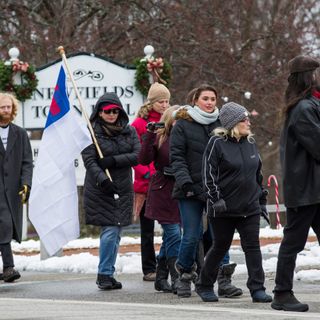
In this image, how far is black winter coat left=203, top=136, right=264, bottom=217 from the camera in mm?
9758

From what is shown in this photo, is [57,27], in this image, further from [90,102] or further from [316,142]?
[316,142]

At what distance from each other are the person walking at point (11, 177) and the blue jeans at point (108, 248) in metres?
1.23

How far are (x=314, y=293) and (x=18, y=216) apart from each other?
3503mm

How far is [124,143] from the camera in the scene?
38.1ft

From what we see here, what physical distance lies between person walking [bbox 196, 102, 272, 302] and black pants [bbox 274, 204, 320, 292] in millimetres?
474

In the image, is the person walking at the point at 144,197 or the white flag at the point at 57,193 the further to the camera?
the white flag at the point at 57,193

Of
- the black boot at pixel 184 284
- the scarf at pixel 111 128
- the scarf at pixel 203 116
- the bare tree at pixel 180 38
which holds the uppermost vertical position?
the bare tree at pixel 180 38

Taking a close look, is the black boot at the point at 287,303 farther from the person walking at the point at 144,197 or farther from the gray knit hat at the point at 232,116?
the person walking at the point at 144,197

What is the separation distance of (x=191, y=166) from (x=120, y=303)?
4.36 ft

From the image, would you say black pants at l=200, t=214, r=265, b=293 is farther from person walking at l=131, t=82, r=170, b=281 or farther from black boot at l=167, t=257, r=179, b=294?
person walking at l=131, t=82, r=170, b=281

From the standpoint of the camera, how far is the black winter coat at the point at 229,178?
32.0ft

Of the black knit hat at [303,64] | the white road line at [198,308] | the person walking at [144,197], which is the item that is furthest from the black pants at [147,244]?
the black knit hat at [303,64]

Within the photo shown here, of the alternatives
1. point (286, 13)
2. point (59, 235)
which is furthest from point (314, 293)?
point (286, 13)

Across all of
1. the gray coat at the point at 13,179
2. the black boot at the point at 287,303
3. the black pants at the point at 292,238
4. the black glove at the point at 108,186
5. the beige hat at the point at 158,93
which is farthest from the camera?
the gray coat at the point at 13,179
